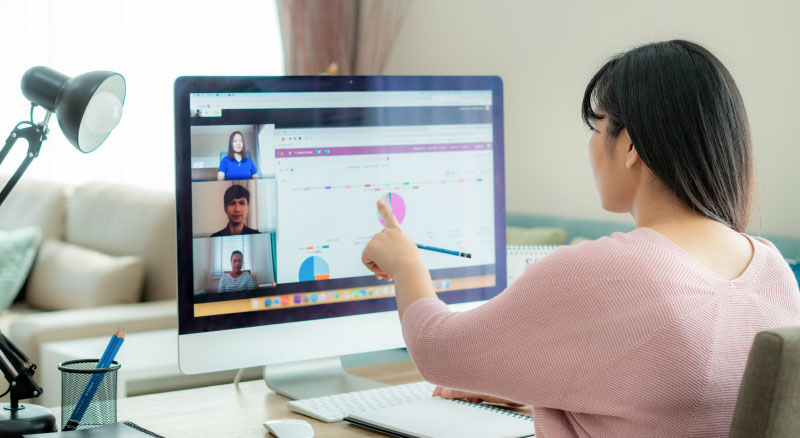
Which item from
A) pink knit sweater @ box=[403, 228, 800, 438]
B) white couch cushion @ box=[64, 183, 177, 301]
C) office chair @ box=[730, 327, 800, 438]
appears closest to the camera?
office chair @ box=[730, 327, 800, 438]

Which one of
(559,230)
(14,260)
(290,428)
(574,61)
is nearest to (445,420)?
(290,428)

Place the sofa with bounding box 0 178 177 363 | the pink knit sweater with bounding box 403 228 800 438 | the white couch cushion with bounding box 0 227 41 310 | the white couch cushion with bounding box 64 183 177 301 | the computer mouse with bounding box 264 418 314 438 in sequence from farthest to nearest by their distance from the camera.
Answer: the white couch cushion with bounding box 0 227 41 310
the white couch cushion with bounding box 64 183 177 301
the sofa with bounding box 0 178 177 363
the computer mouse with bounding box 264 418 314 438
the pink knit sweater with bounding box 403 228 800 438

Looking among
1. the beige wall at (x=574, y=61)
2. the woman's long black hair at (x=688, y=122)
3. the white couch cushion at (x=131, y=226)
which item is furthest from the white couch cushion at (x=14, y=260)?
the woman's long black hair at (x=688, y=122)

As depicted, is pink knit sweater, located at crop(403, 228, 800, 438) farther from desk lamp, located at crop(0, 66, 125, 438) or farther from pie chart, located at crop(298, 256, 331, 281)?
desk lamp, located at crop(0, 66, 125, 438)

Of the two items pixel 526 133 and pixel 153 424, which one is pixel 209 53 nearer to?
pixel 526 133

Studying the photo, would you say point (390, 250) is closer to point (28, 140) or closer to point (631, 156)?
point (631, 156)

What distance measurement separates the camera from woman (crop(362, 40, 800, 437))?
837 millimetres

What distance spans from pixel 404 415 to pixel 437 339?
10.5 inches

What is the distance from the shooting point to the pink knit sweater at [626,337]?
2.73 ft

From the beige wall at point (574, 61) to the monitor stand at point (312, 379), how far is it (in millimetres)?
1253

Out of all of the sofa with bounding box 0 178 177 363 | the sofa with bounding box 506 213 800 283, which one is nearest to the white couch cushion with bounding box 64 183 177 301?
the sofa with bounding box 0 178 177 363

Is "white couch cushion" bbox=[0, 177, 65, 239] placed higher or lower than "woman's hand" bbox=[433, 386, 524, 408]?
higher

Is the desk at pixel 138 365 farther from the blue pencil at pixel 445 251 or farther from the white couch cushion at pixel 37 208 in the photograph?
the white couch cushion at pixel 37 208

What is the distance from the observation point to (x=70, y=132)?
1.01 meters
